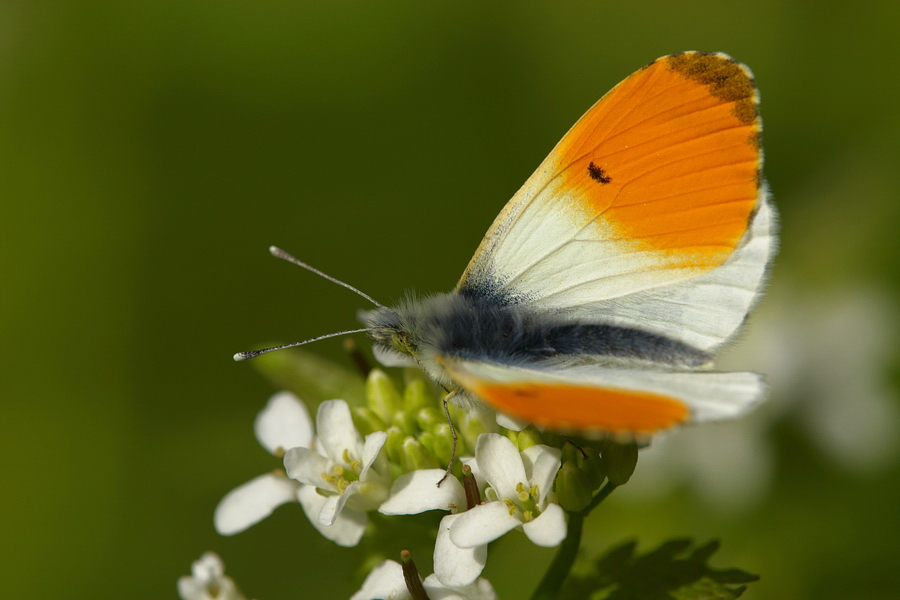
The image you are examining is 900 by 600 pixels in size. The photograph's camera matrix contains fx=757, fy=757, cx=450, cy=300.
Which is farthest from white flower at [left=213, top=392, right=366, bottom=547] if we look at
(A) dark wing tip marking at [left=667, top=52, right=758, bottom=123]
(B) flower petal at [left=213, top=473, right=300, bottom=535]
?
(A) dark wing tip marking at [left=667, top=52, right=758, bottom=123]

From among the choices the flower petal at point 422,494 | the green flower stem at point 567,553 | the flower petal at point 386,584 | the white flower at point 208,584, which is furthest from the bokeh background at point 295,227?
the flower petal at point 422,494

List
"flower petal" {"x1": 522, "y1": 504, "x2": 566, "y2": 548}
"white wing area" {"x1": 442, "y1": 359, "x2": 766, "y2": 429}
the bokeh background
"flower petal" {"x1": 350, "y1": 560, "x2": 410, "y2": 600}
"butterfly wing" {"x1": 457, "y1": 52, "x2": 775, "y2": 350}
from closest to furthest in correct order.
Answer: "white wing area" {"x1": 442, "y1": 359, "x2": 766, "y2": 429}, "flower petal" {"x1": 522, "y1": 504, "x2": 566, "y2": 548}, "flower petal" {"x1": 350, "y1": 560, "x2": 410, "y2": 600}, "butterfly wing" {"x1": 457, "y1": 52, "x2": 775, "y2": 350}, the bokeh background

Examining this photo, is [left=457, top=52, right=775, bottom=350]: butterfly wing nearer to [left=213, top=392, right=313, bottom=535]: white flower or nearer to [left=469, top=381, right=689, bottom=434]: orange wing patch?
[left=213, top=392, right=313, bottom=535]: white flower

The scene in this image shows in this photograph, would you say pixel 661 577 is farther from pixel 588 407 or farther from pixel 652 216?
pixel 652 216

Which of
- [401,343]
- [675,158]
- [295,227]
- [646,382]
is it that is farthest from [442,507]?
[295,227]

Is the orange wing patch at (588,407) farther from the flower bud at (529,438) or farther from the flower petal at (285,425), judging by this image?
the flower petal at (285,425)
